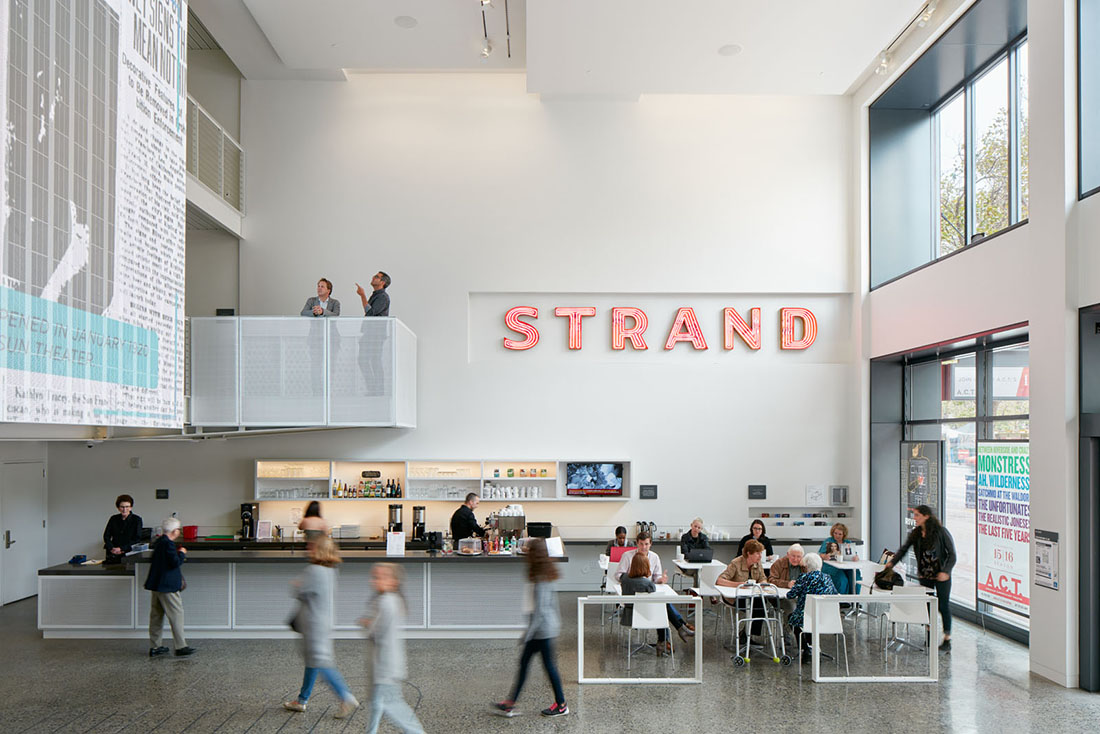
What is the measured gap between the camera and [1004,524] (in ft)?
32.2

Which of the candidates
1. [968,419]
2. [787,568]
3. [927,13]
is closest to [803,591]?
[787,568]

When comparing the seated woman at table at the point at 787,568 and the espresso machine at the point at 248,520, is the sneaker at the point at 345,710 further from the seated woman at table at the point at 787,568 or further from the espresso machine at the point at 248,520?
the espresso machine at the point at 248,520

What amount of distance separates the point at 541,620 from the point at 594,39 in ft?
22.6

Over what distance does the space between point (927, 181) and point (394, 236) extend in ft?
25.3

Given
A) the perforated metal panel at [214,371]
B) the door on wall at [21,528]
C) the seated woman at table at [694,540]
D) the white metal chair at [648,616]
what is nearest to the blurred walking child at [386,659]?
the white metal chair at [648,616]

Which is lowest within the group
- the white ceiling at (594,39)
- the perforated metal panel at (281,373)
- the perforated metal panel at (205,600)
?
the perforated metal panel at (205,600)

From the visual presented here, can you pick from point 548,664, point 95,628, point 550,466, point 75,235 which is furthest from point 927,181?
point 95,628

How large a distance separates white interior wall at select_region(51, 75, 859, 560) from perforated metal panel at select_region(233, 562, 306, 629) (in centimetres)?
312

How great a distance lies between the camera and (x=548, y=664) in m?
6.84

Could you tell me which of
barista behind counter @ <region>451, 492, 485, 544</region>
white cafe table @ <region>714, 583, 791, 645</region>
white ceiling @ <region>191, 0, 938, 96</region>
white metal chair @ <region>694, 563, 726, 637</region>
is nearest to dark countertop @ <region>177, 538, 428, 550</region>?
barista behind counter @ <region>451, 492, 485, 544</region>

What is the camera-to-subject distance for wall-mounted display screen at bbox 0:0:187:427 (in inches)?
190

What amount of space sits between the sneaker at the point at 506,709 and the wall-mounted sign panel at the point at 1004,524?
229 inches

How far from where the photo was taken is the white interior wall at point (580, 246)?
12727mm

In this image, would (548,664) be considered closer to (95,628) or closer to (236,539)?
(95,628)
